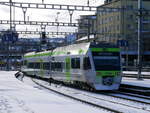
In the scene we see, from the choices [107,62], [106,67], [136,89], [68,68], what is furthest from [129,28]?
[106,67]

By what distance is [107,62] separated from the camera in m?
22.2

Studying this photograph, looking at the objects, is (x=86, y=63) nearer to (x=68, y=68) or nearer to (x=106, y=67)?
(x=106, y=67)

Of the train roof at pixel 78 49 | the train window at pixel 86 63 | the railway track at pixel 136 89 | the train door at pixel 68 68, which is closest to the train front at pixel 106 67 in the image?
the train roof at pixel 78 49

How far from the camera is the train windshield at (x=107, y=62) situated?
21.9m

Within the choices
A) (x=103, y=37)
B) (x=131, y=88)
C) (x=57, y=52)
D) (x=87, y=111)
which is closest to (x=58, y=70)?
(x=57, y=52)

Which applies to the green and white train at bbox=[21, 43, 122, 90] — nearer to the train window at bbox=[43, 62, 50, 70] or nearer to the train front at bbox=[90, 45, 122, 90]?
the train front at bbox=[90, 45, 122, 90]

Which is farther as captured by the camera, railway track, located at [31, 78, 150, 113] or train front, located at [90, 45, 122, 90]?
train front, located at [90, 45, 122, 90]

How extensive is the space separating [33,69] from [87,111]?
31.6 meters

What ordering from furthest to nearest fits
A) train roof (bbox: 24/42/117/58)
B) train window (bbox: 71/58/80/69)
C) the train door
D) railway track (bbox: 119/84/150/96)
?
the train door
train window (bbox: 71/58/80/69)
train roof (bbox: 24/42/117/58)
railway track (bbox: 119/84/150/96)

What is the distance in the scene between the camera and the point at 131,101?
17.5 metres

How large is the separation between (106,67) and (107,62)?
0.38 m

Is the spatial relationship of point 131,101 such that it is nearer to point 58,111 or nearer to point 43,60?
point 58,111

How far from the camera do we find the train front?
71.0ft

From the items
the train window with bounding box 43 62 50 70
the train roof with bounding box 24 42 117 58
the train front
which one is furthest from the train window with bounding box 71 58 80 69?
the train window with bounding box 43 62 50 70
